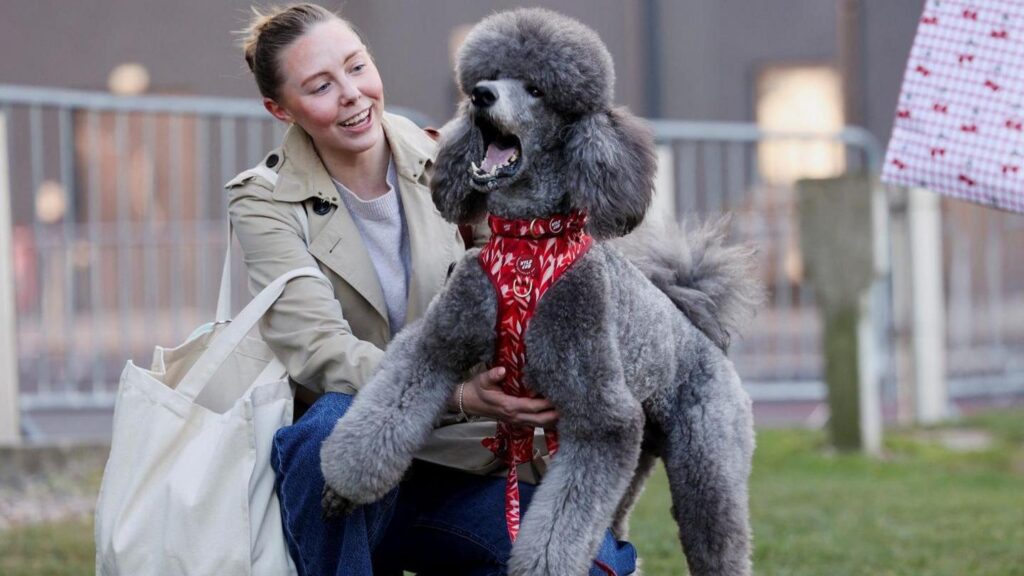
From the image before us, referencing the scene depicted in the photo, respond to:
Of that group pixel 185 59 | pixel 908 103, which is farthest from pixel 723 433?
pixel 185 59

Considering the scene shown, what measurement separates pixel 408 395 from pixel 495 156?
0.46 meters

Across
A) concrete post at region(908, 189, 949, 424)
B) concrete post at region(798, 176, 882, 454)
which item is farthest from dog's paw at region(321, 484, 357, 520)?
concrete post at region(908, 189, 949, 424)

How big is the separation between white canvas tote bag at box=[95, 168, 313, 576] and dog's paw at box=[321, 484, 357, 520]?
0.52 ft

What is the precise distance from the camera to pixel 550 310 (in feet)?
8.05

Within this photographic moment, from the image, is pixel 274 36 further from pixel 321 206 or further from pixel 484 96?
pixel 484 96

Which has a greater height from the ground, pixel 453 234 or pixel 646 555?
pixel 453 234

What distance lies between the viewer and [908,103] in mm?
3236

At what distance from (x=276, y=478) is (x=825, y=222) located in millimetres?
3966

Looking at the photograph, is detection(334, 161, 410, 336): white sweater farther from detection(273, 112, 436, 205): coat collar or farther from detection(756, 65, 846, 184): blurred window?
detection(756, 65, 846, 184): blurred window

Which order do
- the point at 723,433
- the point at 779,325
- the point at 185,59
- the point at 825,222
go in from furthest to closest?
the point at 185,59 < the point at 779,325 < the point at 825,222 < the point at 723,433

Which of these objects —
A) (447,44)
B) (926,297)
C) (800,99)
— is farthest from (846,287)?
(800,99)

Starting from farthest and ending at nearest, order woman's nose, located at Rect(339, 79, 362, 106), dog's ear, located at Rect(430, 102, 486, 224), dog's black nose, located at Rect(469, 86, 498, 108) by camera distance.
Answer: woman's nose, located at Rect(339, 79, 362, 106) < dog's ear, located at Rect(430, 102, 486, 224) < dog's black nose, located at Rect(469, 86, 498, 108)

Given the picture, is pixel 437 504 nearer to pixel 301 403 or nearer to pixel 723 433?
pixel 301 403

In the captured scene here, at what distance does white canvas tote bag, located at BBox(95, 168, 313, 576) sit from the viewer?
2611 millimetres
